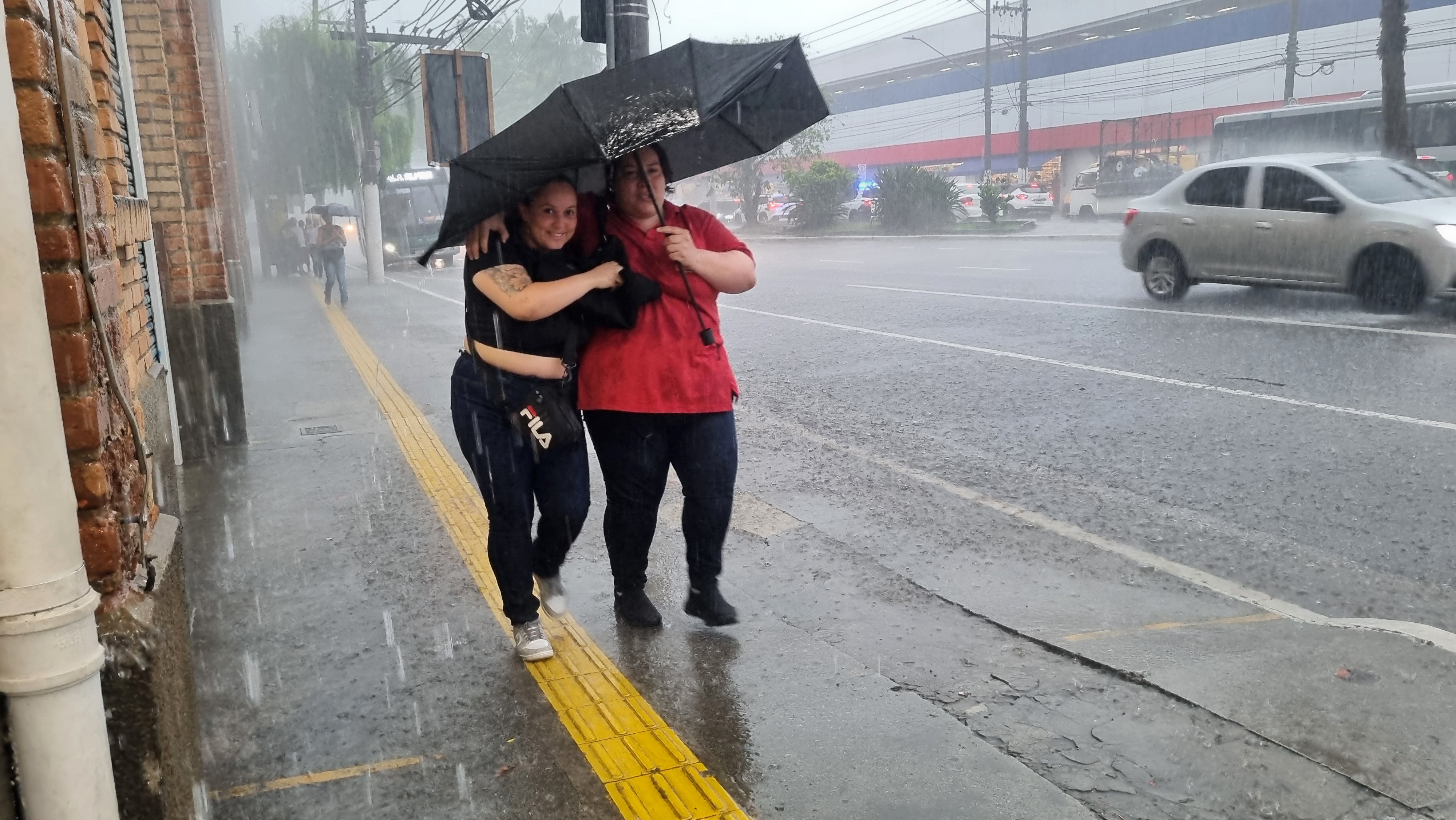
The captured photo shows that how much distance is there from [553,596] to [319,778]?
1.12m

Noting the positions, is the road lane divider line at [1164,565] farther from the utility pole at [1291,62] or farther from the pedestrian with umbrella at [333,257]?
the utility pole at [1291,62]

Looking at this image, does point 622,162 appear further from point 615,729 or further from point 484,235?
point 615,729

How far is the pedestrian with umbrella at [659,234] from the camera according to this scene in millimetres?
3400

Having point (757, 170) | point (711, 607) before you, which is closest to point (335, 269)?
point (711, 607)

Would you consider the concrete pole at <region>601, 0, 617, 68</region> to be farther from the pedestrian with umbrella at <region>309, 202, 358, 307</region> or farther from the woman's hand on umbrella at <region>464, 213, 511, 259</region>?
the pedestrian with umbrella at <region>309, 202, 358, 307</region>

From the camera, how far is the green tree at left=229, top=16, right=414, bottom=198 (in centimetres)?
3672

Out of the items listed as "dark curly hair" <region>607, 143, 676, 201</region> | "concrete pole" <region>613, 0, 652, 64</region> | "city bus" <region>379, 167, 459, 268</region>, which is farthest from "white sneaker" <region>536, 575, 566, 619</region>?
"city bus" <region>379, 167, 459, 268</region>

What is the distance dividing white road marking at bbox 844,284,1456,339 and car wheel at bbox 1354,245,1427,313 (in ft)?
2.62

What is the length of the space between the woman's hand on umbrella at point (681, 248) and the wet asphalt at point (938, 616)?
133 cm

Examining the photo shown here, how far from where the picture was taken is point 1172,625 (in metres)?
4.17

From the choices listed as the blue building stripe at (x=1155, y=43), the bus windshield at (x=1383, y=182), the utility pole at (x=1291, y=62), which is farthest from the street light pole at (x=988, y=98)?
the bus windshield at (x=1383, y=182)

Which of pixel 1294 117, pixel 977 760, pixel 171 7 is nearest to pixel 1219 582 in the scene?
pixel 977 760

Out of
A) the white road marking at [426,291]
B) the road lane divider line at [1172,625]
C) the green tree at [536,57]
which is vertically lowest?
the white road marking at [426,291]

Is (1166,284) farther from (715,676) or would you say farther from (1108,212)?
(1108,212)
